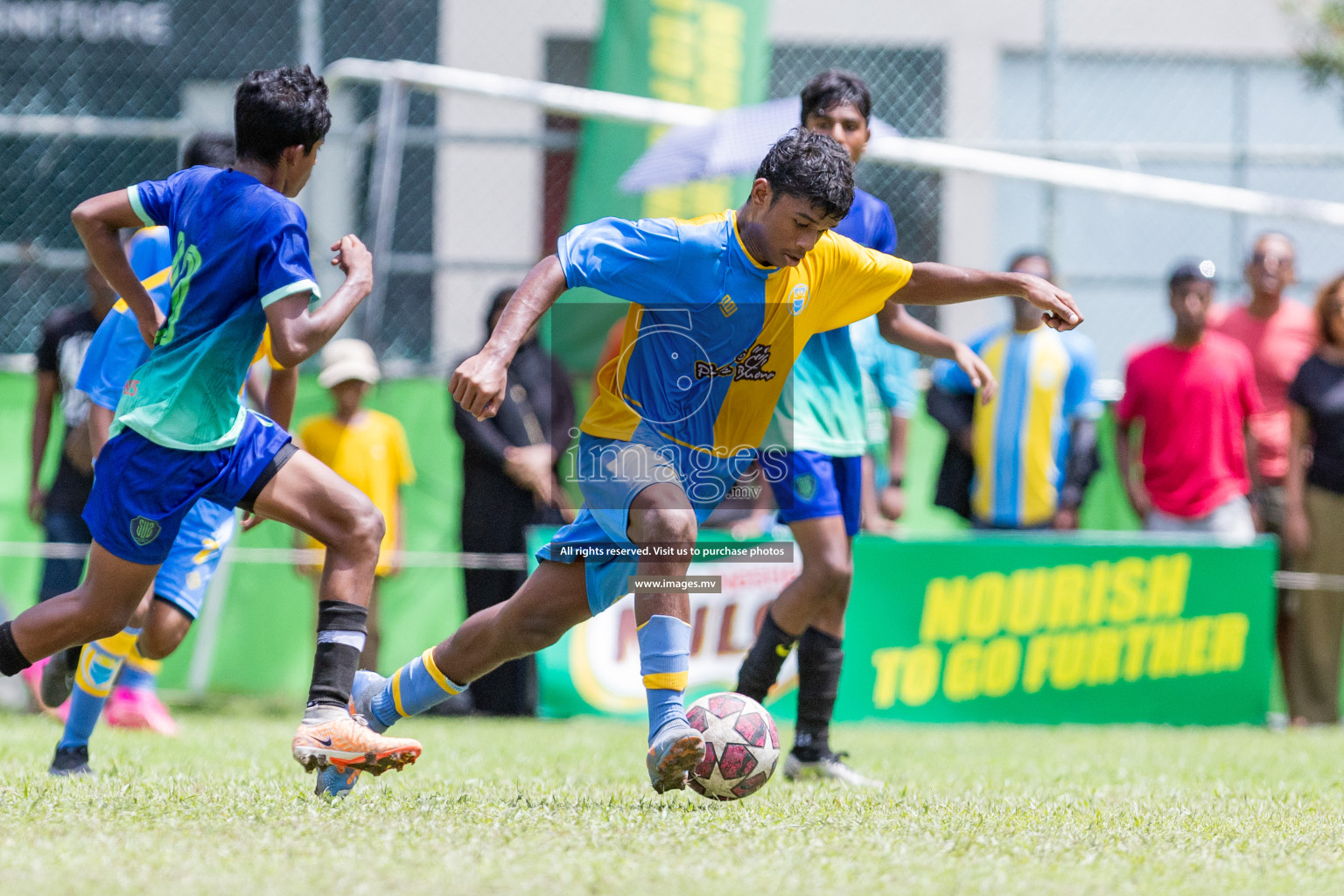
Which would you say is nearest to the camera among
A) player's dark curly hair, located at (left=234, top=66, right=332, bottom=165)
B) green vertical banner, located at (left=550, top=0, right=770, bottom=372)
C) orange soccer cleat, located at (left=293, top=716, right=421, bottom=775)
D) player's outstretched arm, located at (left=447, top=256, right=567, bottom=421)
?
player's outstretched arm, located at (left=447, top=256, right=567, bottom=421)

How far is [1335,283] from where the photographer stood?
27.1 feet

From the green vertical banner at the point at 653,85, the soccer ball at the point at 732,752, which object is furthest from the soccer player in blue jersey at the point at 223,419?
the green vertical banner at the point at 653,85

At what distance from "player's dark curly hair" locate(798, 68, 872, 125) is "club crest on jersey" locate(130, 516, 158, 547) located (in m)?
2.65

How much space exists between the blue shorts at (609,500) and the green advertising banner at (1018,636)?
12.8 ft

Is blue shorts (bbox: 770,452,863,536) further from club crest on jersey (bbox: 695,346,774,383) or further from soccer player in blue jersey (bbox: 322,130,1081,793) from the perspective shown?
club crest on jersey (bbox: 695,346,774,383)

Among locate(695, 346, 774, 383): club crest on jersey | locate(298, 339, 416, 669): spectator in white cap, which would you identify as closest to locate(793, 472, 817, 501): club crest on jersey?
locate(695, 346, 774, 383): club crest on jersey

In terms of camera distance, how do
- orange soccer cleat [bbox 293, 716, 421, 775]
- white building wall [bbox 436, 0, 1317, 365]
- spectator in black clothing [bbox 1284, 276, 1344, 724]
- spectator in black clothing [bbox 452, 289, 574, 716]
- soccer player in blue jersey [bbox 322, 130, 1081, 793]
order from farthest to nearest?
white building wall [bbox 436, 0, 1317, 365]
spectator in black clothing [bbox 452, 289, 574, 716]
spectator in black clothing [bbox 1284, 276, 1344, 724]
soccer player in blue jersey [bbox 322, 130, 1081, 793]
orange soccer cleat [bbox 293, 716, 421, 775]

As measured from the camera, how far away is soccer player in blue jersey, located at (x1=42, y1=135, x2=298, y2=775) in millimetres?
4914

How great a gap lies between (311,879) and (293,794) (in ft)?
4.24

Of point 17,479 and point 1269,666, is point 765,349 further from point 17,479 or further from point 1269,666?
point 17,479

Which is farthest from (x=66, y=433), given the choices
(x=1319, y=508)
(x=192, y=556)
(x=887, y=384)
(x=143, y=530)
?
(x=1319, y=508)

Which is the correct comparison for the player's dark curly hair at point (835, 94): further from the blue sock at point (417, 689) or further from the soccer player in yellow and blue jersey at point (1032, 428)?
the soccer player in yellow and blue jersey at point (1032, 428)

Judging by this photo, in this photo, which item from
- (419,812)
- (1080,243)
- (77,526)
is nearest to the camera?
(419,812)

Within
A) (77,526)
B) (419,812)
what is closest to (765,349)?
(419,812)
